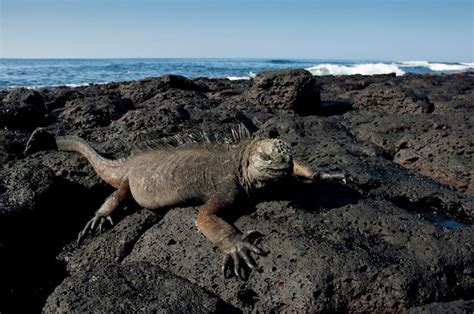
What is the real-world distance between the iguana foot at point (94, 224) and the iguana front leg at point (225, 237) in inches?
42.0

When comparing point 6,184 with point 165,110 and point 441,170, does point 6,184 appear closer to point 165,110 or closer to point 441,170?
point 165,110

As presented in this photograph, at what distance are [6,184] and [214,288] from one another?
232 cm

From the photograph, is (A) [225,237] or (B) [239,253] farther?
(A) [225,237]

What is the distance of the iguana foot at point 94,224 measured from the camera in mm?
3988

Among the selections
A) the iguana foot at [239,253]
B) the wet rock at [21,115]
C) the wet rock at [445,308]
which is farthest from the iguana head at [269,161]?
the wet rock at [21,115]

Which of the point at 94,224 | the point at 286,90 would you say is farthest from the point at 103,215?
the point at 286,90

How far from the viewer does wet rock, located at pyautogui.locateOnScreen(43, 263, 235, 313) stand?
2551mm

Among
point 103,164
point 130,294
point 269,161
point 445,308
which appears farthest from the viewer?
point 103,164

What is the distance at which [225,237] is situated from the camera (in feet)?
9.99

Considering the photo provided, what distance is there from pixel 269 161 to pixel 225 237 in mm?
634

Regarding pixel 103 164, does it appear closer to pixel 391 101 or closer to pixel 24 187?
pixel 24 187

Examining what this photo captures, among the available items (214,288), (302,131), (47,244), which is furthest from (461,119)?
Result: (47,244)

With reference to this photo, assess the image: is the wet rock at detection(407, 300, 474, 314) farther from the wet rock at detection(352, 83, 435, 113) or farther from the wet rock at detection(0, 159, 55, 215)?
the wet rock at detection(352, 83, 435, 113)

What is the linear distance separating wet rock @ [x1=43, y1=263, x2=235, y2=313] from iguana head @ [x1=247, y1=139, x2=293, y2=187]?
3.16ft
